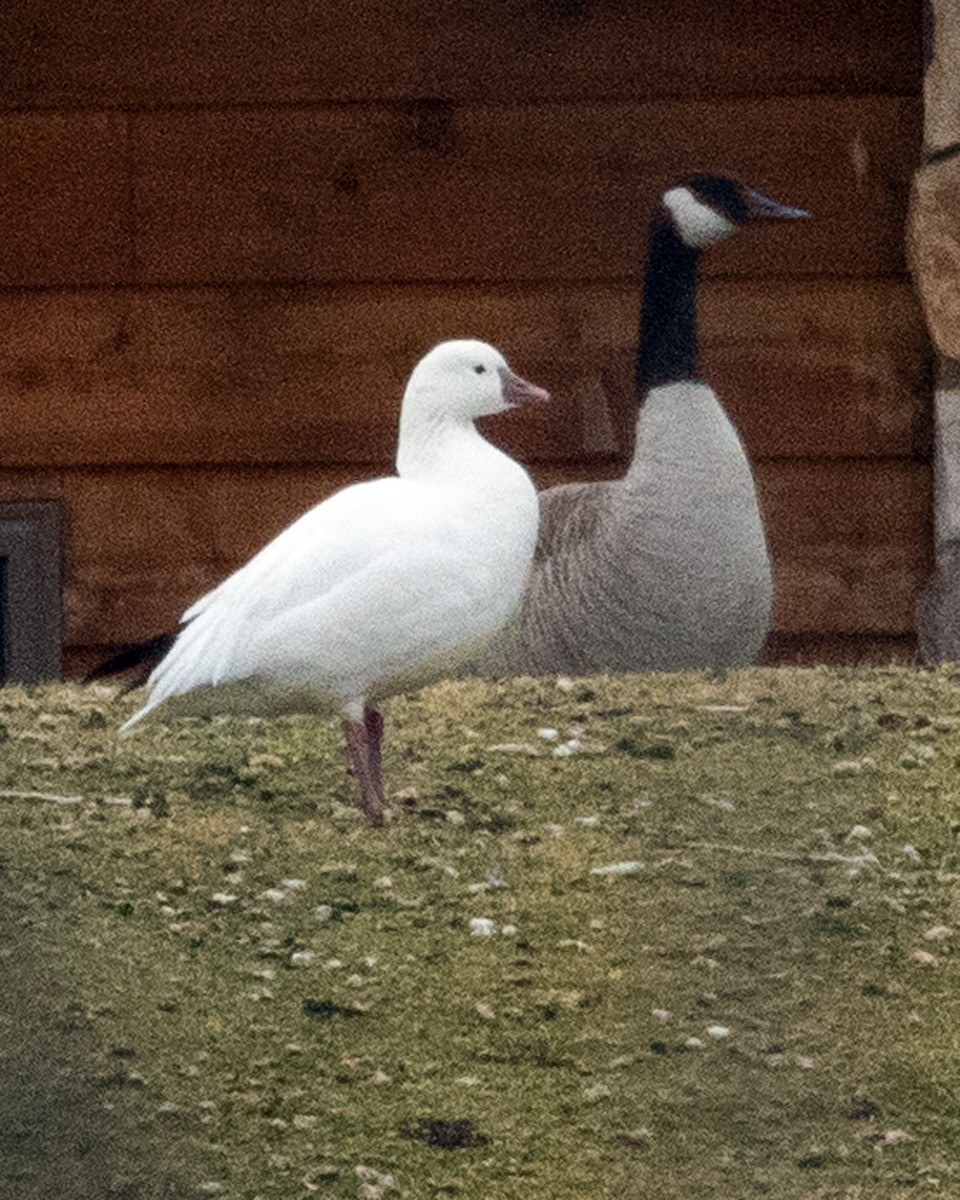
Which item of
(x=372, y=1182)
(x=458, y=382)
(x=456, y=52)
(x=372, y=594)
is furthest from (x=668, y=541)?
(x=372, y=1182)

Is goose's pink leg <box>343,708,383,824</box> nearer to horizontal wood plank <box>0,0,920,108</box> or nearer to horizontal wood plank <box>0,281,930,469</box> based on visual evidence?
horizontal wood plank <box>0,281,930,469</box>

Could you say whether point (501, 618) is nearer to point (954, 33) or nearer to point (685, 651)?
point (685, 651)

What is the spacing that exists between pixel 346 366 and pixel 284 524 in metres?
0.36

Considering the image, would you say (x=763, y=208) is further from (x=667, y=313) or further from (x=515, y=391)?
(x=515, y=391)

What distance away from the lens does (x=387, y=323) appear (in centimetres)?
519

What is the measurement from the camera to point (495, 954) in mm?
3160

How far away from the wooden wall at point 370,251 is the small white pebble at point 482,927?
2062 millimetres

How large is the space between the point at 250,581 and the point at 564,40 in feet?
6.76

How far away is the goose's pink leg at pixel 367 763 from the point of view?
11.6 ft

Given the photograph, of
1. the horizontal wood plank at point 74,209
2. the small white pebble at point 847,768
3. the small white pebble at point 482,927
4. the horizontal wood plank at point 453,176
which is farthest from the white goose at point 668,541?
the small white pebble at point 482,927

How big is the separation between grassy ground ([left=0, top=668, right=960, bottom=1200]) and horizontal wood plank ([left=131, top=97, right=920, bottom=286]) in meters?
1.35

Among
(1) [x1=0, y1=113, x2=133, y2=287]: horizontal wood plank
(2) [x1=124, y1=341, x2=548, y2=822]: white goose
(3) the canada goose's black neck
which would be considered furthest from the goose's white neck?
(1) [x1=0, y1=113, x2=133, y2=287]: horizontal wood plank

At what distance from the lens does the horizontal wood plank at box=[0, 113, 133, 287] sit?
520cm

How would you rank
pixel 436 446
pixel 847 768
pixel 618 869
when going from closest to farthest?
pixel 618 869
pixel 436 446
pixel 847 768
